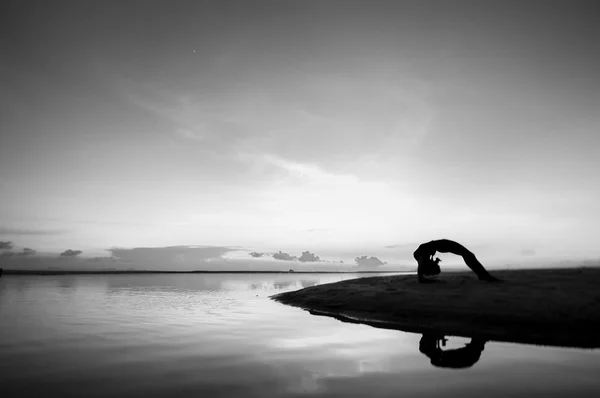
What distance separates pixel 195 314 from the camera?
26781 mm

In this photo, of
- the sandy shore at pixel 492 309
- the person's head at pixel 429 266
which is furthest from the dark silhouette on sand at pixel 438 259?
the sandy shore at pixel 492 309

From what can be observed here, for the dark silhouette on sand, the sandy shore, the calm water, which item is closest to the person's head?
the dark silhouette on sand

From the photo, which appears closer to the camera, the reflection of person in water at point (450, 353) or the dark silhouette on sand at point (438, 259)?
the reflection of person in water at point (450, 353)

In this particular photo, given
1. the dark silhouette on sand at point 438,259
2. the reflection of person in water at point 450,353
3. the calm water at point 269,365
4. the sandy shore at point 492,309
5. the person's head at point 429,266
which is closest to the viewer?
the calm water at point 269,365

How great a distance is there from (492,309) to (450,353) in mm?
7806

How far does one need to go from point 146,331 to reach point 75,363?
269 inches

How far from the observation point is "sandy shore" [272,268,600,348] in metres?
16.1

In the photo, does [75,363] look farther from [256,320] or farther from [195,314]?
[195,314]

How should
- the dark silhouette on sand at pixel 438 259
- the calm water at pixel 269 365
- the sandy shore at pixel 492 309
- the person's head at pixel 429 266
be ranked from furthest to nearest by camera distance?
the person's head at pixel 429 266
the dark silhouette on sand at pixel 438 259
the sandy shore at pixel 492 309
the calm water at pixel 269 365

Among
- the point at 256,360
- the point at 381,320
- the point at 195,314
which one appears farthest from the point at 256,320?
the point at 256,360

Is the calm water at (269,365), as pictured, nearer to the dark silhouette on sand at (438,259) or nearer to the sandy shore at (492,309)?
the sandy shore at (492,309)

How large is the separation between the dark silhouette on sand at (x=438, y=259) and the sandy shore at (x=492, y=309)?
5.41 ft

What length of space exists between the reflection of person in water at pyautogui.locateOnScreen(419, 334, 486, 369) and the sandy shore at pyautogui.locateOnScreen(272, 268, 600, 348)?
5.95ft

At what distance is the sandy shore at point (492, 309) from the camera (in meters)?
16.1
